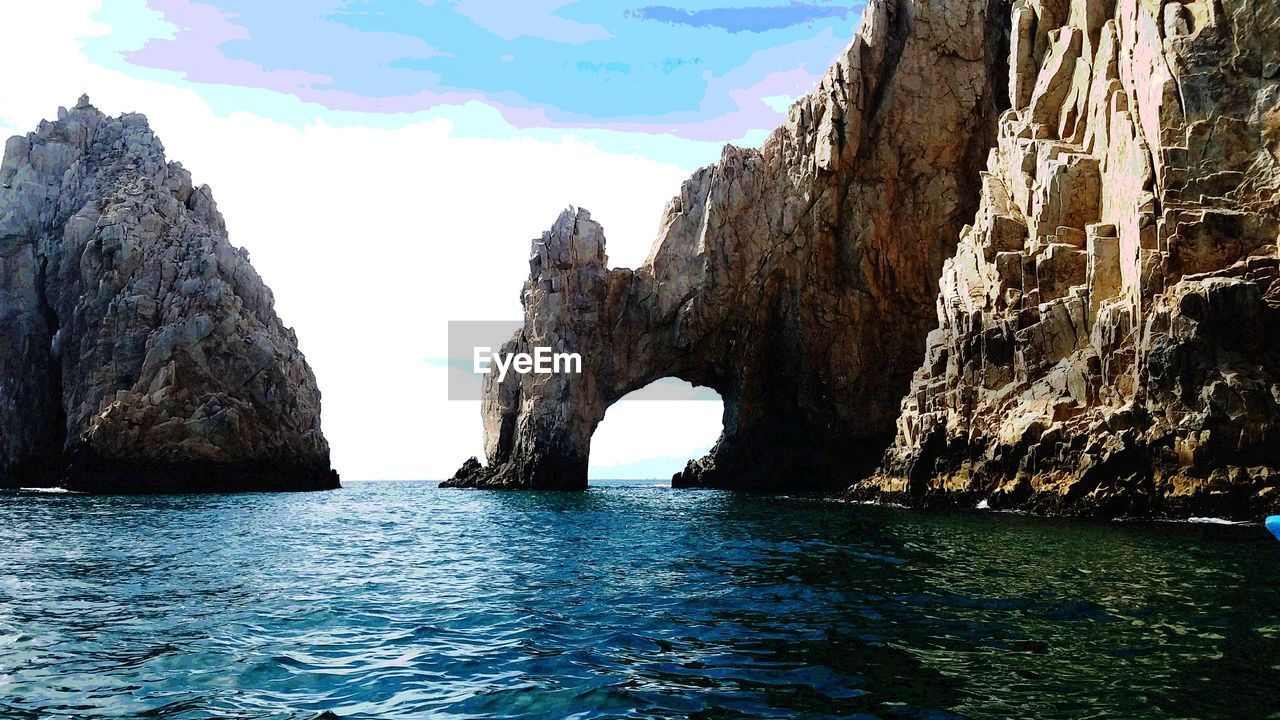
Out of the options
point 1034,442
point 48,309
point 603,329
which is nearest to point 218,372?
point 48,309

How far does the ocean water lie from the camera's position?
10016 mm

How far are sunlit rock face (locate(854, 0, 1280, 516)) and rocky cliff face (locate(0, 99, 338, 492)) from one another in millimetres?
49445

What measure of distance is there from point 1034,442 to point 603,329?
133ft

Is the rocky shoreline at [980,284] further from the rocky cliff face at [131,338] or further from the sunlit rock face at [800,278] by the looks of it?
the rocky cliff face at [131,338]

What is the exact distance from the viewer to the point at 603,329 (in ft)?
237

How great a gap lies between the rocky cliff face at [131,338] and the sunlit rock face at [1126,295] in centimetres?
4945

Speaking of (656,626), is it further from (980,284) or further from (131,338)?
(131,338)

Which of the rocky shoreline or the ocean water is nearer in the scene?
the ocean water

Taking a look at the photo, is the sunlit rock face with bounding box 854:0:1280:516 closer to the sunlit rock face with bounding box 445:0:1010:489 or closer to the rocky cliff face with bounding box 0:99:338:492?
the sunlit rock face with bounding box 445:0:1010:489

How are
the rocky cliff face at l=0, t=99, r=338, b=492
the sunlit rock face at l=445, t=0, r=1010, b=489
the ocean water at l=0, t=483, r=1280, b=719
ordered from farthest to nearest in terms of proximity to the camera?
the rocky cliff face at l=0, t=99, r=338, b=492 < the sunlit rock face at l=445, t=0, r=1010, b=489 < the ocean water at l=0, t=483, r=1280, b=719

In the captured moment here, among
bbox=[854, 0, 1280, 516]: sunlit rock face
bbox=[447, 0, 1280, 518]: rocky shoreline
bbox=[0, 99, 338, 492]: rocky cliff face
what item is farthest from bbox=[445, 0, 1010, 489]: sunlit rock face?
bbox=[0, 99, 338, 492]: rocky cliff face

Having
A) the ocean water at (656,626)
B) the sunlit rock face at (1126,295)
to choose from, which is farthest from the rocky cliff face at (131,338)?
the sunlit rock face at (1126,295)

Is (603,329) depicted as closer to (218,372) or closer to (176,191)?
(218,372)

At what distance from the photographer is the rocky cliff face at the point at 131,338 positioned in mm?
64688
